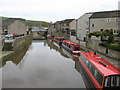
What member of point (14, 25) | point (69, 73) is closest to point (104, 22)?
point (69, 73)

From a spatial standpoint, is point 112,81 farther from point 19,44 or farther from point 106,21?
point 19,44

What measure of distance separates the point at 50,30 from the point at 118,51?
7351 cm

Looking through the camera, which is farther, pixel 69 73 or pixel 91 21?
pixel 91 21

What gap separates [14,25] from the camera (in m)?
60.3

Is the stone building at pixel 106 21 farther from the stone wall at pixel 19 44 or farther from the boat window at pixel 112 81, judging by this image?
the boat window at pixel 112 81

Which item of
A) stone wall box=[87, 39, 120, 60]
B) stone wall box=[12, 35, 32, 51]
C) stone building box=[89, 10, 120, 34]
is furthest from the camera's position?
stone building box=[89, 10, 120, 34]

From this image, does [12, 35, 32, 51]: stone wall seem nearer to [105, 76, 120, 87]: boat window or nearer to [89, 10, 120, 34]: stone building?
[89, 10, 120, 34]: stone building

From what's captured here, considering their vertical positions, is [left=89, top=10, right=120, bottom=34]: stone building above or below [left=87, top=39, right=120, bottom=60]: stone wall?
above

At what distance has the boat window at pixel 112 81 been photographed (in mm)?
8672

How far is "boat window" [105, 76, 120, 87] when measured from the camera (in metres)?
8.67

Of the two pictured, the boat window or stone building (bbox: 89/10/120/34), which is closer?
the boat window

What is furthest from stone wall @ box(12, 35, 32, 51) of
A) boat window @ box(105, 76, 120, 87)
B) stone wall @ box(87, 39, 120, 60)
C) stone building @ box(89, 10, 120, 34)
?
boat window @ box(105, 76, 120, 87)

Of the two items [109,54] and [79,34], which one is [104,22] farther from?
[109,54]

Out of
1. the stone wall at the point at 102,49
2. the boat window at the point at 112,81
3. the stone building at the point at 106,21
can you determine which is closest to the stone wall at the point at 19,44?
the stone wall at the point at 102,49
